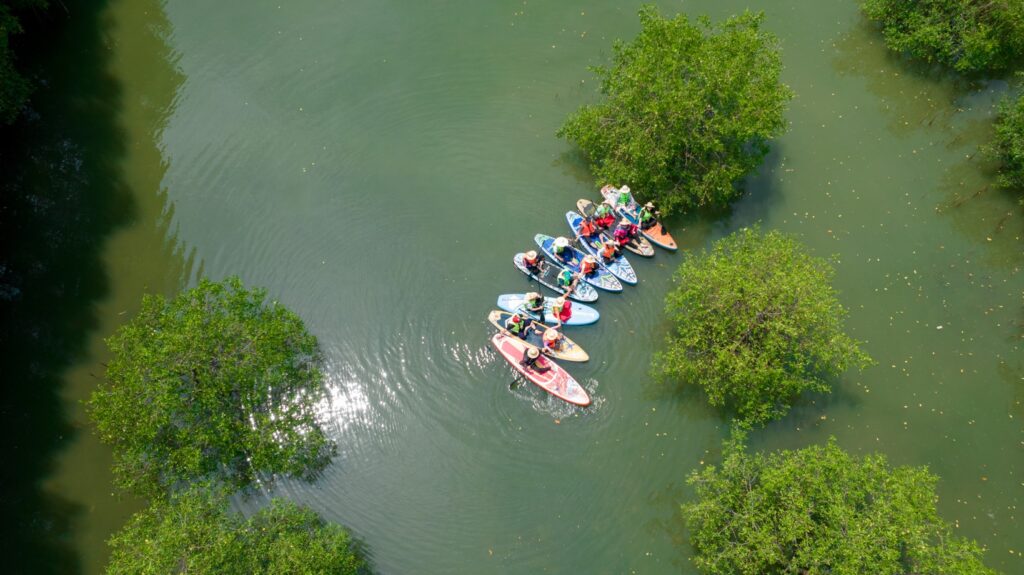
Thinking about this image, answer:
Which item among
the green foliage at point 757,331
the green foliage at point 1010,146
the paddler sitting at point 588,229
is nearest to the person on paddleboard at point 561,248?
the paddler sitting at point 588,229

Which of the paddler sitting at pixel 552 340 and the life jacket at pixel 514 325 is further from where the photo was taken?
the life jacket at pixel 514 325

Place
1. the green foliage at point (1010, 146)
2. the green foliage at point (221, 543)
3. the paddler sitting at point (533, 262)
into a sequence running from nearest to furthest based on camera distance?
the green foliage at point (221, 543), the paddler sitting at point (533, 262), the green foliage at point (1010, 146)

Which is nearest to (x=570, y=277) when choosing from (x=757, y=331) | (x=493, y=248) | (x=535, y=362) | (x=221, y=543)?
(x=493, y=248)

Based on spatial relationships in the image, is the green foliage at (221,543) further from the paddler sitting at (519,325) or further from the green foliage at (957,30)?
the green foliage at (957,30)

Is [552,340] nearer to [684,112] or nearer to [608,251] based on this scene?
[608,251]

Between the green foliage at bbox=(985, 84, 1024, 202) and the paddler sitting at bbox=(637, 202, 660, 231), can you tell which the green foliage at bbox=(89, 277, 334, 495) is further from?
the green foliage at bbox=(985, 84, 1024, 202)

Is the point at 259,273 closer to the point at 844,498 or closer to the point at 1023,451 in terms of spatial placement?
the point at 844,498

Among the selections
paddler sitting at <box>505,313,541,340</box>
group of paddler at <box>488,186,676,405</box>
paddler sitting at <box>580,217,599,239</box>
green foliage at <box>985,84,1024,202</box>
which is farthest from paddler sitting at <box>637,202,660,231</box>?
green foliage at <box>985,84,1024,202</box>

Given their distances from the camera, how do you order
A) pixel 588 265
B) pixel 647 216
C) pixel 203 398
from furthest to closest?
pixel 647 216 < pixel 588 265 < pixel 203 398
